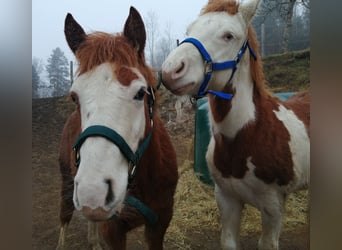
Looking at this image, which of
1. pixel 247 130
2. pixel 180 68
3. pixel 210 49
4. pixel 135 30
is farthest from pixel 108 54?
pixel 247 130

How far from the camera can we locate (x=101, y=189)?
3.94 ft

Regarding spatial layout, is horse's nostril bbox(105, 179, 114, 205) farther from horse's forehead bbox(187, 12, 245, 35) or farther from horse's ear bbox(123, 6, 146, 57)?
horse's forehead bbox(187, 12, 245, 35)

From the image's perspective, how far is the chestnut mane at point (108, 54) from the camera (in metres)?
1.37

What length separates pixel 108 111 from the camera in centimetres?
126

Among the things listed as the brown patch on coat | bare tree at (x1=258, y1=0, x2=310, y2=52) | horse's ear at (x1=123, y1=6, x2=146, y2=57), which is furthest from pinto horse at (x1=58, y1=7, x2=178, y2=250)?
bare tree at (x1=258, y1=0, x2=310, y2=52)

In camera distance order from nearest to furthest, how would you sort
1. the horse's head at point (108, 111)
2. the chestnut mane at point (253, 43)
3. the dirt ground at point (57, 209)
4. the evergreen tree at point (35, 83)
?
the horse's head at point (108, 111)
the chestnut mane at point (253, 43)
the dirt ground at point (57, 209)
the evergreen tree at point (35, 83)

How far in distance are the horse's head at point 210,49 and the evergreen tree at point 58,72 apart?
0.49 metres

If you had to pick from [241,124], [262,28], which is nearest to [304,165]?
[241,124]

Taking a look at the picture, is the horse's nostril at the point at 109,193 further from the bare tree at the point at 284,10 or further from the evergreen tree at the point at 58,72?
the bare tree at the point at 284,10

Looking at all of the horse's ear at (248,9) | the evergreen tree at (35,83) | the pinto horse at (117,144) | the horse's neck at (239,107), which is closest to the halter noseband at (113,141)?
the pinto horse at (117,144)

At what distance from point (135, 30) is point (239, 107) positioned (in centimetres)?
50

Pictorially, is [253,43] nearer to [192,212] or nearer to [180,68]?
[180,68]

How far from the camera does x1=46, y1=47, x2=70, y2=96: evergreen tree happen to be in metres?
1.61

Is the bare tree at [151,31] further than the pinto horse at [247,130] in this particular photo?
Yes
